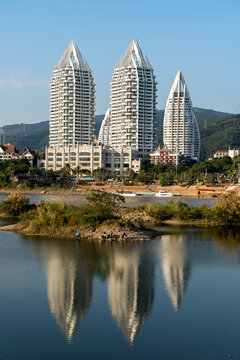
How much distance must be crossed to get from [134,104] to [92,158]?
82.3 feet

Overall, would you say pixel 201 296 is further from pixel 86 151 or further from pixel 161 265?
pixel 86 151

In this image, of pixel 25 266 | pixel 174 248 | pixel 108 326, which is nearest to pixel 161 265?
pixel 174 248

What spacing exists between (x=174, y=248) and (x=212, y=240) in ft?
17.8

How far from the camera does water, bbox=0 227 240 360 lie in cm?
2012

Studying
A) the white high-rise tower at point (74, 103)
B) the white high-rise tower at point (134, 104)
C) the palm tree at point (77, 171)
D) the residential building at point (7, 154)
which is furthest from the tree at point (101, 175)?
the residential building at point (7, 154)

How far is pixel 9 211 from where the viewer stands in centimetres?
5591

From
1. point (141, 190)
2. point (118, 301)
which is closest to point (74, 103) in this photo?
point (141, 190)

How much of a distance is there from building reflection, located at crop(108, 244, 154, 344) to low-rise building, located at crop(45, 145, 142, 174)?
125889 millimetres

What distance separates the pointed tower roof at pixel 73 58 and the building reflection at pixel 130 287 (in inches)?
5834

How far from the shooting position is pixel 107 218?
43312 mm

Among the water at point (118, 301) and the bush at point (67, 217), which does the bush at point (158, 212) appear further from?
the water at point (118, 301)

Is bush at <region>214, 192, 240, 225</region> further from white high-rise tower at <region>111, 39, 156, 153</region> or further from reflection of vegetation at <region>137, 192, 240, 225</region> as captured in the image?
white high-rise tower at <region>111, 39, 156, 153</region>

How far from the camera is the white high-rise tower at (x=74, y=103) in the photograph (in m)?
175

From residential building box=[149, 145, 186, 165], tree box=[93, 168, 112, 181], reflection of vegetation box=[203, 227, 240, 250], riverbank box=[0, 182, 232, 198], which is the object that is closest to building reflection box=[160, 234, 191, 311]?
reflection of vegetation box=[203, 227, 240, 250]
